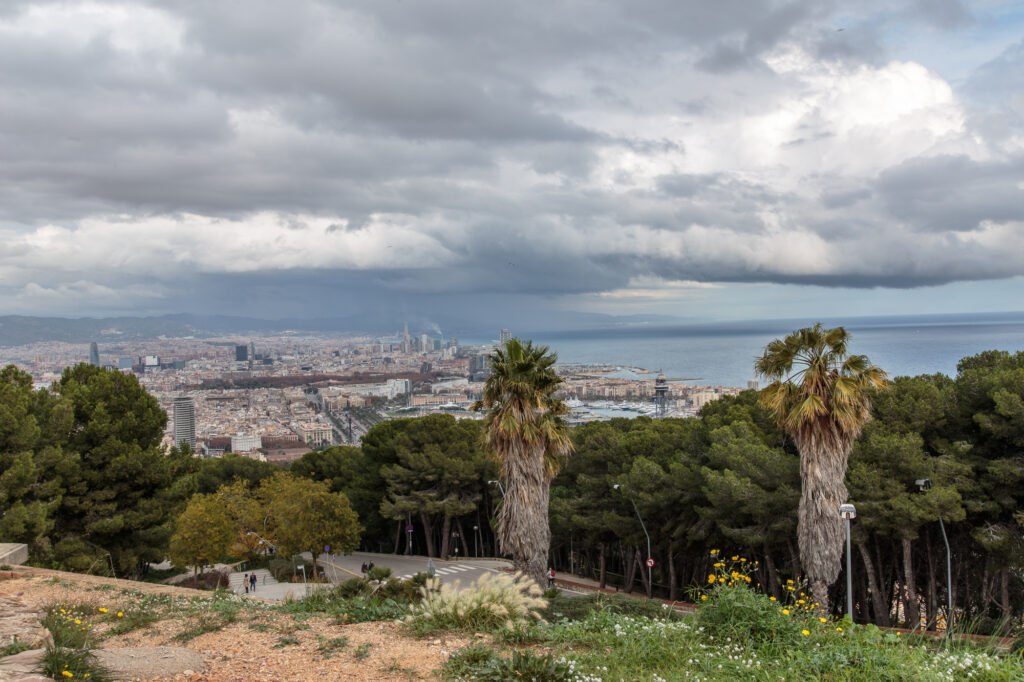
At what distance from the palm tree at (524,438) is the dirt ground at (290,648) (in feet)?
23.2

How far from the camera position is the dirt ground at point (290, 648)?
17.1 feet

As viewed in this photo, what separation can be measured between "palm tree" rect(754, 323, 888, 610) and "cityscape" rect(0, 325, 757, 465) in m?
62.6

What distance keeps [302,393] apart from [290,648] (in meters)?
164

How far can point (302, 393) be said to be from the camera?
162 metres

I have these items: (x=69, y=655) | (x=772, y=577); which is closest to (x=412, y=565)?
(x=772, y=577)

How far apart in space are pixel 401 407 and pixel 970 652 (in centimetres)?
13556

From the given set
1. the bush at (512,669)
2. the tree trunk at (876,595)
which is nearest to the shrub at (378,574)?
the bush at (512,669)

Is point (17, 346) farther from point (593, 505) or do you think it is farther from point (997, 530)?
point (997, 530)

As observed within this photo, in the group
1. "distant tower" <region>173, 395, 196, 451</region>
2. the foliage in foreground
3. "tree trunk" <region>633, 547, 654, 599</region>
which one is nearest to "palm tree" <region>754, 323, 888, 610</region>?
the foliage in foreground

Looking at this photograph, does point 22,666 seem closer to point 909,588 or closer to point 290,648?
point 290,648

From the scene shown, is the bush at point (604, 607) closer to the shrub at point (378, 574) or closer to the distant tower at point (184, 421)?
the shrub at point (378, 574)

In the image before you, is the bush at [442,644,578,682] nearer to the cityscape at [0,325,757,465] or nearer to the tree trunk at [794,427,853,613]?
the tree trunk at [794,427,853,613]

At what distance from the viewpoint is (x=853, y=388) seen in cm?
1216

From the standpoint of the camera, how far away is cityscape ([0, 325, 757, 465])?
98.5 metres
